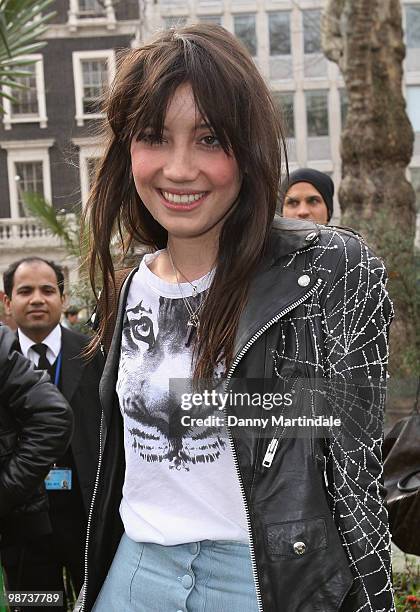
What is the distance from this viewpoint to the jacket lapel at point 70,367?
4750 mm

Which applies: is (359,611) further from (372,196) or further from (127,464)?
(372,196)

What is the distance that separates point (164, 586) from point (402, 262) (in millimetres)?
6829

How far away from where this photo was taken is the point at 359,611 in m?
1.80

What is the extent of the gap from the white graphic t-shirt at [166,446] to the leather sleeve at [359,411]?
0.66 ft

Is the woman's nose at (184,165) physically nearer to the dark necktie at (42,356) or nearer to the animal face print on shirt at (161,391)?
the animal face print on shirt at (161,391)

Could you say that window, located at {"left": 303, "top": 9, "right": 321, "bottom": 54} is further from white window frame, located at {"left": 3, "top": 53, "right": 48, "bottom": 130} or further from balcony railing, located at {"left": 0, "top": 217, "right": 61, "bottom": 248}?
balcony railing, located at {"left": 0, "top": 217, "right": 61, "bottom": 248}

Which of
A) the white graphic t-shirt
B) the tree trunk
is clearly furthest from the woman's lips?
the tree trunk

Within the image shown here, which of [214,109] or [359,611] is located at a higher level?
[214,109]

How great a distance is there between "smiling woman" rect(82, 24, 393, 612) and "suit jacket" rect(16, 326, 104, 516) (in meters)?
2.38

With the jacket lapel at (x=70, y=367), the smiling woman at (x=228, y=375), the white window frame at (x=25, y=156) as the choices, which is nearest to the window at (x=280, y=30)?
the white window frame at (x=25, y=156)

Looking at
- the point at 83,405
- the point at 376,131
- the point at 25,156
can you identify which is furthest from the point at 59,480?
the point at 25,156

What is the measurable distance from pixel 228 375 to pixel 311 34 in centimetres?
3941

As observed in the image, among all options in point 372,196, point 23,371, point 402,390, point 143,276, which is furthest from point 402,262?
point 143,276

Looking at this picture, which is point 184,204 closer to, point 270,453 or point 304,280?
point 304,280
